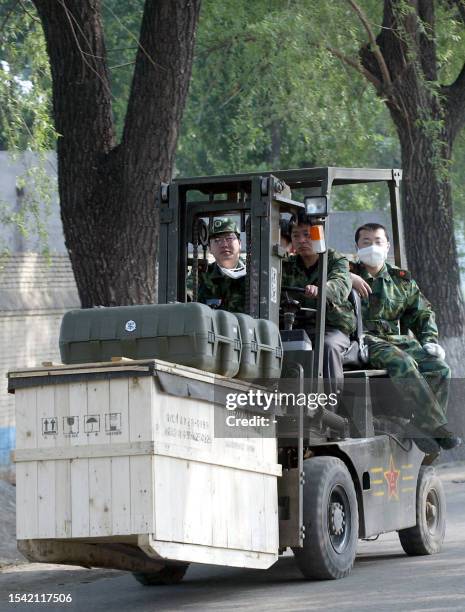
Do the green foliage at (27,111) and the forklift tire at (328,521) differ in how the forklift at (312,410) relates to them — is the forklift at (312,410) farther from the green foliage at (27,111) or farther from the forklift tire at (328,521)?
the green foliage at (27,111)

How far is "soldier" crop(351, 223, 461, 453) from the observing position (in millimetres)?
9992

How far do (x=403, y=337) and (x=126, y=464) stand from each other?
362 centimetres

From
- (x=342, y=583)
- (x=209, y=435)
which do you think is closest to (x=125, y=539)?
(x=209, y=435)

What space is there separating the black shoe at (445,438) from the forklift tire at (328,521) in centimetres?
114

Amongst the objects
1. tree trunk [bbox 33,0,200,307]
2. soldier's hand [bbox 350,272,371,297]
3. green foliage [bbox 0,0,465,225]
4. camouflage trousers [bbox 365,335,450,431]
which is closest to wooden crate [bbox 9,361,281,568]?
camouflage trousers [bbox 365,335,450,431]

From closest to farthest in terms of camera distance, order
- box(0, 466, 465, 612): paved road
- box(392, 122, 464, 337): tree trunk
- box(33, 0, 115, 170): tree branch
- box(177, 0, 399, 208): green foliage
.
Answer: box(0, 466, 465, 612): paved road, box(33, 0, 115, 170): tree branch, box(177, 0, 399, 208): green foliage, box(392, 122, 464, 337): tree trunk

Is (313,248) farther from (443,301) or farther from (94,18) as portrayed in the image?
(443,301)

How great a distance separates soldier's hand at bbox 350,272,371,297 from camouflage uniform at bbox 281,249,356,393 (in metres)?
0.41

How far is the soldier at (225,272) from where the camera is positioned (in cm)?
929

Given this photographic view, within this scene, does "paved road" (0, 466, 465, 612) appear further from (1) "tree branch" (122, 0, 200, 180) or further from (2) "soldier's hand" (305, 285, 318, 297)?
(1) "tree branch" (122, 0, 200, 180)

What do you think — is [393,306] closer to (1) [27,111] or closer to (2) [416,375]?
(2) [416,375]

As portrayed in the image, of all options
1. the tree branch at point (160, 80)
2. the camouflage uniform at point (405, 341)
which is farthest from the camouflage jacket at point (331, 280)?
the tree branch at point (160, 80)

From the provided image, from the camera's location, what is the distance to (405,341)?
10344 mm

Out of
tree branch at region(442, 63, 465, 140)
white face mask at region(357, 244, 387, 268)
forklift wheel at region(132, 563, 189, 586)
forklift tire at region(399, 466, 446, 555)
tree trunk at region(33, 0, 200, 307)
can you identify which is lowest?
forklift wheel at region(132, 563, 189, 586)
